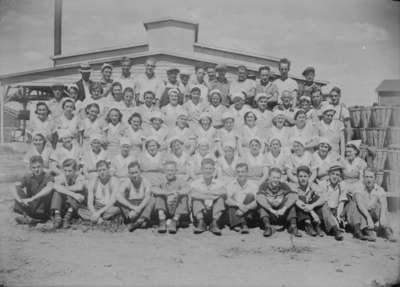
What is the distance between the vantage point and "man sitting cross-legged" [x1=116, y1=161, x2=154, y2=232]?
4832mm

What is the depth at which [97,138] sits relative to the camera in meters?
5.30

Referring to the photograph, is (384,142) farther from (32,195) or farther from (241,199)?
(32,195)

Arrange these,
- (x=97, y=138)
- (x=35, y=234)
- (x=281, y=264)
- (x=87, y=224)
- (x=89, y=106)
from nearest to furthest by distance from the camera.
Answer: (x=281, y=264) → (x=35, y=234) → (x=87, y=224) → (x=97, y=138) → (x=89, y=106)

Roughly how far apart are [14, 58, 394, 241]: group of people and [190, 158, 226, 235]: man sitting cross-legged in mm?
13

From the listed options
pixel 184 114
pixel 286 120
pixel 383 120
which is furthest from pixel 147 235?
pixel 383 120

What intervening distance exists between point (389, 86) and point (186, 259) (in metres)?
4.12

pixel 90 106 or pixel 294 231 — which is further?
pixel 90 106

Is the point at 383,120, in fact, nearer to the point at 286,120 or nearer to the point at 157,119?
the point at 286,120

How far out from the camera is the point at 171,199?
492cm

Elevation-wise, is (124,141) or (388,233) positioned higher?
(124,141)

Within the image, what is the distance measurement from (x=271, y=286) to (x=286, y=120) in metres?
2.79

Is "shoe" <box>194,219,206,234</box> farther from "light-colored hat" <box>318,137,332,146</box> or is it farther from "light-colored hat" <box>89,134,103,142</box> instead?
"light-colored hat" <box>318,137,332,146</box>

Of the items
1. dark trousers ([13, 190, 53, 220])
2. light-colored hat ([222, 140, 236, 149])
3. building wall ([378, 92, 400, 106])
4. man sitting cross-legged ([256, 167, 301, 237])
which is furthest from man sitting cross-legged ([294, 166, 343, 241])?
dark trousers ([13, 190, 53, 220])

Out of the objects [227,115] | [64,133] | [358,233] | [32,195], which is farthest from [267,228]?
[64,133]
